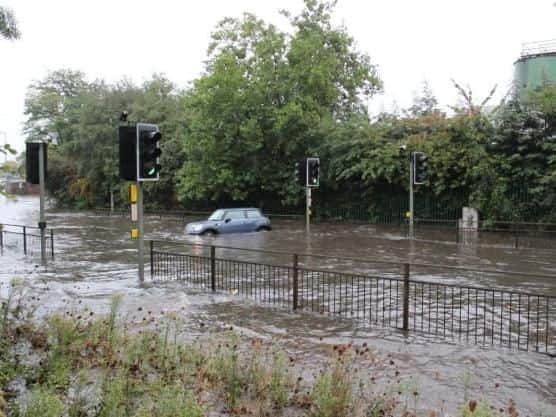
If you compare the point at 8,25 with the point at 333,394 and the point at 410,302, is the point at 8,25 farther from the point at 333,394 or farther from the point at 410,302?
the point at 410,302

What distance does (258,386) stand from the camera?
5.49m

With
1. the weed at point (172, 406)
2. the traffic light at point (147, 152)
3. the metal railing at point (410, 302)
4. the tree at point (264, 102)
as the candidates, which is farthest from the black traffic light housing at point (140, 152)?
the tree at point (264, 102)

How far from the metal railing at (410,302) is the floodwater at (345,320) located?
0.51m

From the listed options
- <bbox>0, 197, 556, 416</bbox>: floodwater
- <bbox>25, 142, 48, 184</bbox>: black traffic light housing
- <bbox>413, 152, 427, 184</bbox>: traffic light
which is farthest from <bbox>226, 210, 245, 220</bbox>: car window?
<bbox>25, 142, 48, 184</bbox>: black traffic light housing

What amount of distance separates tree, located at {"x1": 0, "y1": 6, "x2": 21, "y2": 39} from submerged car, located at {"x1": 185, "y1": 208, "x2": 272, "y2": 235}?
21.1 m

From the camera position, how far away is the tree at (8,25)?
516cm

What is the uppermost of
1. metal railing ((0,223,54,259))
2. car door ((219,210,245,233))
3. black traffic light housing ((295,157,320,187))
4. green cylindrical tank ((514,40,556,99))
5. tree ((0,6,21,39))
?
green cylindrical tank ((514,40,556,99))

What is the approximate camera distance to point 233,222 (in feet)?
89.7

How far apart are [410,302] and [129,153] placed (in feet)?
22.9

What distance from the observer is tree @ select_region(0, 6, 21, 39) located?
16.9 ft

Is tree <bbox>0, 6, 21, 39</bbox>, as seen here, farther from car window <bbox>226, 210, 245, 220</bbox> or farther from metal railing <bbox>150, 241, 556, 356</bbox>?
car window <bbox>226, 210, 245, 220</bbox>

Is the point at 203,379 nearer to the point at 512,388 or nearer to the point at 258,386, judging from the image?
the point at 258,386

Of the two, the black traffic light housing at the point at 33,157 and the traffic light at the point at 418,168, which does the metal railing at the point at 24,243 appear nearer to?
the black traffic light housing at the point at 33,157

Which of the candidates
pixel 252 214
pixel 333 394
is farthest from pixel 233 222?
pixel 333 394
